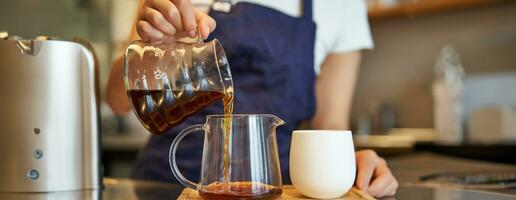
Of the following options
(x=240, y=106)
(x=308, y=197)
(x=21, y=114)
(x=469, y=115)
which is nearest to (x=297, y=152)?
(x=308, y=197)

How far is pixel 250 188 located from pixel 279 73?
22.3 inches

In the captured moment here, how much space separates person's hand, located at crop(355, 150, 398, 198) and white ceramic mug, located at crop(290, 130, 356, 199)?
114 mm

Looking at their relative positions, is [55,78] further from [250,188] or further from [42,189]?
[250,188]

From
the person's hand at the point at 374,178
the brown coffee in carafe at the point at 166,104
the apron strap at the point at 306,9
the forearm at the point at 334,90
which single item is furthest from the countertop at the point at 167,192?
the apron strap at the point at 306,9

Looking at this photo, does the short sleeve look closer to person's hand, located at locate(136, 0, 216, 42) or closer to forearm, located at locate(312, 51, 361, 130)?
forearm, located at locate(312, 51, 361, 130)

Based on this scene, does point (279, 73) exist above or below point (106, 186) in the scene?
above

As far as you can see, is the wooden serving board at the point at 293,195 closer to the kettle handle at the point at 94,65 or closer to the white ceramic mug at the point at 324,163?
the white ceramic mug at the point at 324,163

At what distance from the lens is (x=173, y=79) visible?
743 mm

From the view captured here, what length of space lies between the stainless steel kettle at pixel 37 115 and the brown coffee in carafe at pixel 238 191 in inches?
12.9

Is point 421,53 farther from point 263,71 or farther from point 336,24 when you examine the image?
point 263,71

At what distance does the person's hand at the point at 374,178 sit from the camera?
2.71ft

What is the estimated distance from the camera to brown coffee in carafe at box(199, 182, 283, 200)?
669 mm

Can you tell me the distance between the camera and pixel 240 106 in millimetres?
1047

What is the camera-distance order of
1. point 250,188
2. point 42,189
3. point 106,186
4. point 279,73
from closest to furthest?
point 250,188, point 42,189, point 106,186, point 279,73
